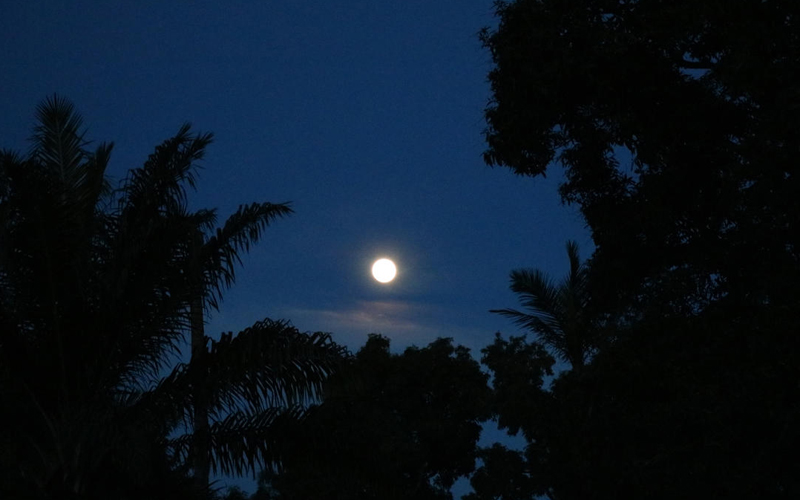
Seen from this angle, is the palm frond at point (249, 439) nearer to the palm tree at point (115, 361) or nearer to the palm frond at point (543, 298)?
the palm tree at point (115, 361)

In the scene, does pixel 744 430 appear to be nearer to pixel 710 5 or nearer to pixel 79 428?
pixel 710 5

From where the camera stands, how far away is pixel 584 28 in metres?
11.9

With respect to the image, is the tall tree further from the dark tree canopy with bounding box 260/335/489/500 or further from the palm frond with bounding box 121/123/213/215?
the dark tree canopy with bounding box 260/335/489/500

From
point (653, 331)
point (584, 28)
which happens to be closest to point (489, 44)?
point (584, 28)

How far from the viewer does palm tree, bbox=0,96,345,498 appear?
9398mm

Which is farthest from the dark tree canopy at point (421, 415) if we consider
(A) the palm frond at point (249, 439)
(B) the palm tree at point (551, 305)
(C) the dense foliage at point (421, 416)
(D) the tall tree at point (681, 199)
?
(A) the palm frond at point (249, 439)

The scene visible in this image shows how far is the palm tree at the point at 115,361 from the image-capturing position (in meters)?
9.40

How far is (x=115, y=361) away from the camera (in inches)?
399


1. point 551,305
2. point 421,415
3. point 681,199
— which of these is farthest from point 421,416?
point 681,199

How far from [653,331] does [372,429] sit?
22.1 metres

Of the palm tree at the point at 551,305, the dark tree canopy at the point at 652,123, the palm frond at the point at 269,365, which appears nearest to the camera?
the palm frond at the point at 269,365

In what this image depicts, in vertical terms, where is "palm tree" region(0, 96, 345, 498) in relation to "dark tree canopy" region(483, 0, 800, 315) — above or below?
below

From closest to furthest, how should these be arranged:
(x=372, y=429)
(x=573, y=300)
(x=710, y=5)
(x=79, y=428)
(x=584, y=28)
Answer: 1. (x=79, y=428)
2. (x=710, y=5)
3. (x=584, y=28)
4. (x=573, y=300)
5. (x=372, y=429)

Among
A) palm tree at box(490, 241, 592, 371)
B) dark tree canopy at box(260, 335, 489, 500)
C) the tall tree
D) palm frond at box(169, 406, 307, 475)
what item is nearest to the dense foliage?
dark tree canopy at box(260, 335, 489, 500)
